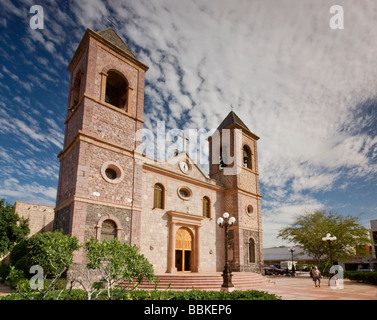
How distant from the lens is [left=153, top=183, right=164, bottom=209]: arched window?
1881 centimetres

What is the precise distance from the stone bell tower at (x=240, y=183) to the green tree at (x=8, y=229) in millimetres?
18577

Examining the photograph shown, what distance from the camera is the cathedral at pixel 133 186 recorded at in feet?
49.3

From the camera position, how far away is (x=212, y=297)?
8.10 meters

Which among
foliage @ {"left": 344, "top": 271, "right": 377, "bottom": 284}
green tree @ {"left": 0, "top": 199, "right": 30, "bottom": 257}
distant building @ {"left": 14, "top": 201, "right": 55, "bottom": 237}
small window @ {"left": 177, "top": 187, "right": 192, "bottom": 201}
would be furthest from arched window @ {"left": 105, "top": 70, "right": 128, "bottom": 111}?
foliage @ {"left": 344, "top": 271, "right": 377, "bottom": 284}

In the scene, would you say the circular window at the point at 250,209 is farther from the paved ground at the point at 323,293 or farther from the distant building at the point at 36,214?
the distant building at the point at 36,214

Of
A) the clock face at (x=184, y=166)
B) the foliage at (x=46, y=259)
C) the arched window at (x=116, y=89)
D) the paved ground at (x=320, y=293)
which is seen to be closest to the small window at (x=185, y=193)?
the clock face at (x=184, y=166)

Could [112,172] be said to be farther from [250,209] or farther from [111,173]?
[250,209]

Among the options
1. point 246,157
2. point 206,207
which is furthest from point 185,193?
point 246,157

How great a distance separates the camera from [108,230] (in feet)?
49.0

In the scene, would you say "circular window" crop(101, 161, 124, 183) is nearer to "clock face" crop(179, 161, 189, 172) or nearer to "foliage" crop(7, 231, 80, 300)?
"foliage" crop(7, 231, 80, 300)

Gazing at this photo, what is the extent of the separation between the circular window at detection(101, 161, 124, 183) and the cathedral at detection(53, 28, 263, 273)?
0.19 ft
